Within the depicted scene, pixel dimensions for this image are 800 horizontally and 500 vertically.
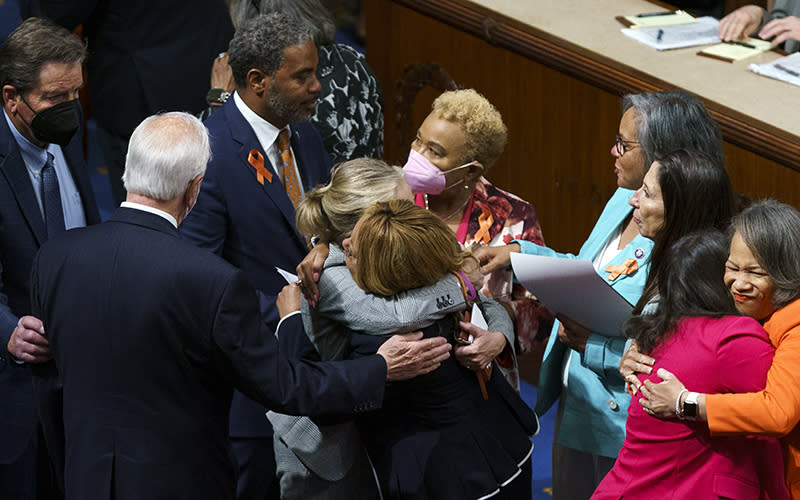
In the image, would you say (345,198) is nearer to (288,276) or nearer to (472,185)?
(288,276)

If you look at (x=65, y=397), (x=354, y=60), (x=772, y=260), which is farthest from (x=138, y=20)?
(x=772, y=260)

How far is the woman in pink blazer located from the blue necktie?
70.5 inches

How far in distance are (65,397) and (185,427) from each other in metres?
0.31

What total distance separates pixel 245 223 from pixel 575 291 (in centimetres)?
108

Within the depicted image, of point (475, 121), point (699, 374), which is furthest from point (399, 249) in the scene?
point (475, 121)

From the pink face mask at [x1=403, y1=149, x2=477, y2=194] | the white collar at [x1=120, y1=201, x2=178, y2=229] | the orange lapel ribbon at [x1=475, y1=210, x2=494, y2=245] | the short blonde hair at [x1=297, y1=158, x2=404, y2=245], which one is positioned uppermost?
the white collar at [x1=120, y1=201, x2=178, y2=229]

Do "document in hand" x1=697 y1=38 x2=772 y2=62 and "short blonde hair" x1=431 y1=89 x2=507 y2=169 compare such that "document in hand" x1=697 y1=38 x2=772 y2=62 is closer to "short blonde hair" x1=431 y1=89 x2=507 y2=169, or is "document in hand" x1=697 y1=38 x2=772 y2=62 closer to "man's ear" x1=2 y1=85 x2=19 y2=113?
"short blonde hair" x1=431 y1=89 x2=507 y2=169

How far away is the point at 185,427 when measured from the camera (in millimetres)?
2514

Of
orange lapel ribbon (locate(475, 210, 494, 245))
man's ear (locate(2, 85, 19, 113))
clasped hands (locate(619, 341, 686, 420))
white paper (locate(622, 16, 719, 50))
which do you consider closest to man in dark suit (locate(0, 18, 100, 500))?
man's ear (locate(2, 85, 19, 113))

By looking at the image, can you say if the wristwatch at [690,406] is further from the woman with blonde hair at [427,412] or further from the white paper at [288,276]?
the white paper at [288,276]

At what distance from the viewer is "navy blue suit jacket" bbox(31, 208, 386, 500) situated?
8.03 ft

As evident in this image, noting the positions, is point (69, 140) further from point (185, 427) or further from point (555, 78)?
point (555, 78)

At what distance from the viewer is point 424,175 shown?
11.4 feet

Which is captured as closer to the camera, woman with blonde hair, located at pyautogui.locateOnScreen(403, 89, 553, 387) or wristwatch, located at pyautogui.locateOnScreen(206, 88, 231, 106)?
woman with blonde hair, located at pyautogui.locateOnScreen(403, 89, 553, 387)
